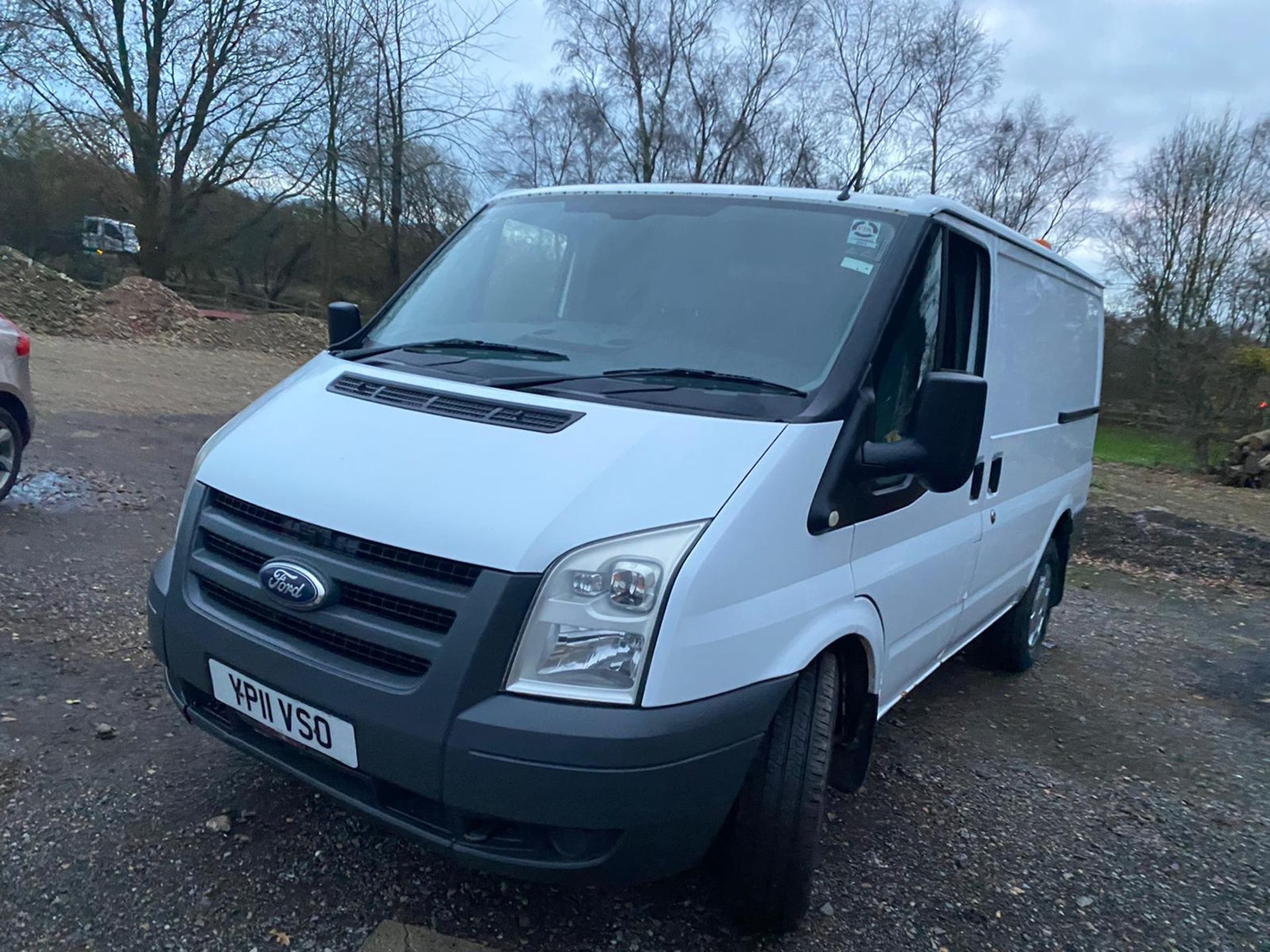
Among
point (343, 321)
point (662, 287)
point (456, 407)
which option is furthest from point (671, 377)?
point (343, 321)

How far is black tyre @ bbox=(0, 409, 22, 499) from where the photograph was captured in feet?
20.1

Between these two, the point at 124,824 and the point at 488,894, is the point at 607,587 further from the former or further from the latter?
the point at 124,824

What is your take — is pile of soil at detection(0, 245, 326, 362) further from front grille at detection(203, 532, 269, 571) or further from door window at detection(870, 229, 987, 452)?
door window at detection(870, 229, 987, 452)

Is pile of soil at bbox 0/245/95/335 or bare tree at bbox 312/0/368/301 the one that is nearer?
pile of soil at bbox 0/245/95/335

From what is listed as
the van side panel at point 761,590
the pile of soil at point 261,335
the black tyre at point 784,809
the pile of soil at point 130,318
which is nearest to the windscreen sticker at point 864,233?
the van side panel at point 761,590

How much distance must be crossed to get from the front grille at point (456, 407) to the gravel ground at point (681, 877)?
138 cm

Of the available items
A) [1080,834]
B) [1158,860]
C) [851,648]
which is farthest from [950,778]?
[851,648]

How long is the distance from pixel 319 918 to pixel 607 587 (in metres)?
1.34

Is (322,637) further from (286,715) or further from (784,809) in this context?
(784,809)

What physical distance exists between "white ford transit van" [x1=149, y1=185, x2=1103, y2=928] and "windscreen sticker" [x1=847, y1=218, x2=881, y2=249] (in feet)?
0.05

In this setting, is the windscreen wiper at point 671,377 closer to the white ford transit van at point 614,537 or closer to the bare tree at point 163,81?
the white ford transit van at point 614,537

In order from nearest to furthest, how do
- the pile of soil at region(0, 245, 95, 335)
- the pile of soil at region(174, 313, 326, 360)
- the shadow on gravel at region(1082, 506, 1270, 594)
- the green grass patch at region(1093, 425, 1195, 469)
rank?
the shadow on gravel at region(1082, 506, 1270, 594) → the green grass patch at region(1093, 425, 1195, 469) → the pile of soil at region(0, 245, 95, 335) → the pile of soil at region(174, 313, 326, 360)

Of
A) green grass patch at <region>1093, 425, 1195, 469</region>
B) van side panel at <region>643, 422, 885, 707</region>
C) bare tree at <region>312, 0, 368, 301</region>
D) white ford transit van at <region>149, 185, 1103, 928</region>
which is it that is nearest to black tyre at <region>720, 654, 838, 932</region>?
white ford transit van at <region>149, 185, 1103, 928</region>

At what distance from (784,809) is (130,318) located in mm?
22227
